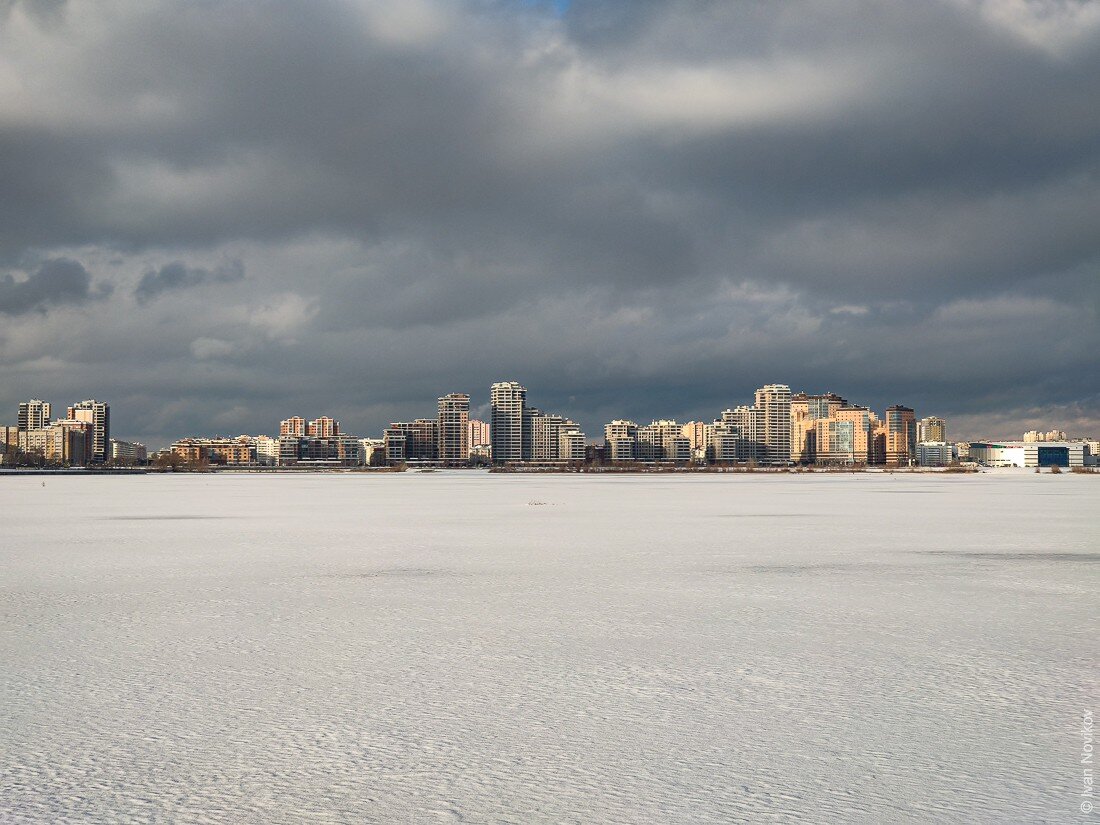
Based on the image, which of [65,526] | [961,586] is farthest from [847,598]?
[65,526]

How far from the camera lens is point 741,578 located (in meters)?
17.6

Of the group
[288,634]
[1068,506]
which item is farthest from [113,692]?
[1068,506]

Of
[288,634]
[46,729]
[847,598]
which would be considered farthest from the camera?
[847,598]

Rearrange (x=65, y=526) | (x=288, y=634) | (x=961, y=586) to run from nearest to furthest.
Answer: (x=288, y=634), (x=961, y=586), (x=65, y=526)

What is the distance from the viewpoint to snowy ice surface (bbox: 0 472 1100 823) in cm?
Result: 631

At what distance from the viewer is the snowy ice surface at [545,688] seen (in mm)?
6312

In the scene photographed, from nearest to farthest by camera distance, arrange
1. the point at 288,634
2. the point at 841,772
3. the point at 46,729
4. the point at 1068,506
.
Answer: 1. the point at 841,772
2. the point at 46,729
3. the point at 288,634
4. the point at 1068,506

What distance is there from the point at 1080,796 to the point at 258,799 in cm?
499

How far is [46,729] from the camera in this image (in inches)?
307

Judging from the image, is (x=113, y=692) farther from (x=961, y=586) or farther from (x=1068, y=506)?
(x=1068, y=506)

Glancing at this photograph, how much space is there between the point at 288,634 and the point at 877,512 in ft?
107

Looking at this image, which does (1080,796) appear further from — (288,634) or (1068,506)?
(1068,506)

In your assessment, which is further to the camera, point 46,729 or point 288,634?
point 288,634

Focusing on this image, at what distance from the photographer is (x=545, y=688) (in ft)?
30.3
